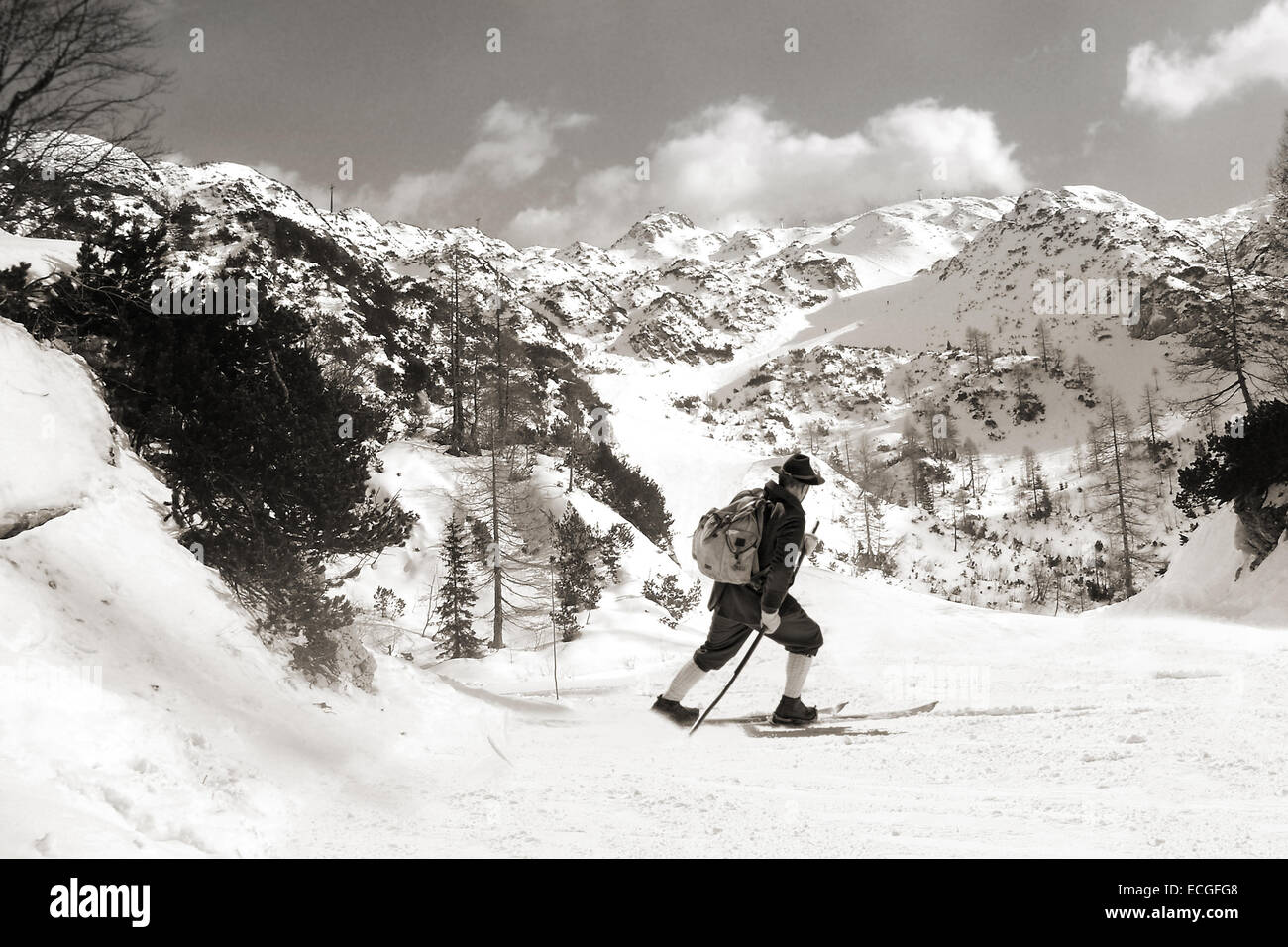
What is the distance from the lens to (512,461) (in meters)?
23.8

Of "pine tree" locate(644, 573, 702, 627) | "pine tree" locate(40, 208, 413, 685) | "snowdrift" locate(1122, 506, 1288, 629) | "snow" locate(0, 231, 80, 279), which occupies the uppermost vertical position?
"snow" locate(0, 231, 80, 279)

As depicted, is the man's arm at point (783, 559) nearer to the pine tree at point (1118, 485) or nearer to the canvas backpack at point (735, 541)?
the canvas backpack at point (735, 541)

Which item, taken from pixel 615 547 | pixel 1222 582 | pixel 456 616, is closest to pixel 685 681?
pixel 1222 582

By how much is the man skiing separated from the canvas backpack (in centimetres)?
6

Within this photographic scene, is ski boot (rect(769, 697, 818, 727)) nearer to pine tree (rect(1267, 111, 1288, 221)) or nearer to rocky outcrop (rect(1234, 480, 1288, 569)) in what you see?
rocky outcrop (rect(1234, 480, 1288, 569))

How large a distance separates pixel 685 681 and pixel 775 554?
1.51 meters

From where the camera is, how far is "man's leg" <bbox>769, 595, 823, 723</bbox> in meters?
5.18

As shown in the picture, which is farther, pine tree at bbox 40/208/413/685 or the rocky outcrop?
the rocky outcrop

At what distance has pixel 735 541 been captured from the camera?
5.07 meters

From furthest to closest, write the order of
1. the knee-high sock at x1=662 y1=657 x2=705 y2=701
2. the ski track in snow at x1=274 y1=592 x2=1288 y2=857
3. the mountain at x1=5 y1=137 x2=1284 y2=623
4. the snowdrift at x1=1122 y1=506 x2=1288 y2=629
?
the mountain at x1=5 y1=137 x2=1284 y2=623 → the snowdrift at x1=1122 y1=506 x2=1288 y2=629 → the knee-high sock at x1=662 y1=657 x2=705 y2=701 → the ski track in snow at x1=274 y1=592 x2=1288 y2=857

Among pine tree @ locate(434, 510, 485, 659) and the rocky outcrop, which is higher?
the rocky outcrop

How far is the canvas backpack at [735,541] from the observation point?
5043 millimetres

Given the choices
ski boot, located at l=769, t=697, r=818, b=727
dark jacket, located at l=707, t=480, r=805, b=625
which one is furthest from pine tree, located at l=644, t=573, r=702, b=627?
dark jacket, located at l=707, t=480, r=805, b=625
